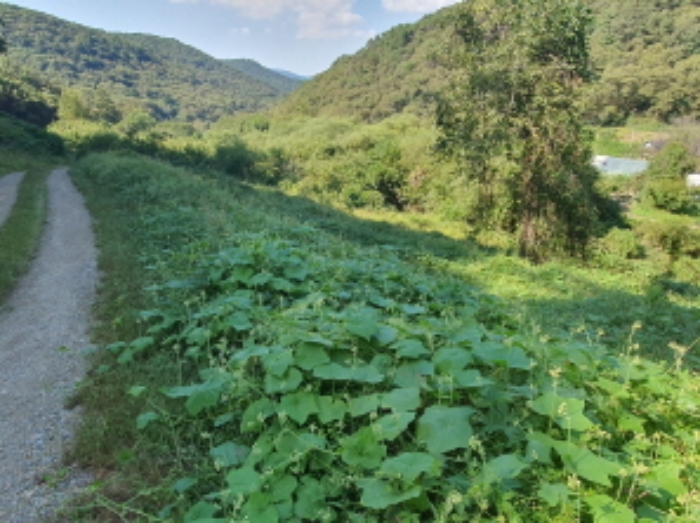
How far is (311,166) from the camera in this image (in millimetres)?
35969

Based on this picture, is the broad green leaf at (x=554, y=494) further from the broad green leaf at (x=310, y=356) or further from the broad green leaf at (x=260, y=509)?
the broad green leaf at (x=310, y=356)

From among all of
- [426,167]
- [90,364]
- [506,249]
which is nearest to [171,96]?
[426,167]

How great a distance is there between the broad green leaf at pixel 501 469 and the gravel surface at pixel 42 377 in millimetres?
2208

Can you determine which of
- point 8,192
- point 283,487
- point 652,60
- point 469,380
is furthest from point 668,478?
point 652,60

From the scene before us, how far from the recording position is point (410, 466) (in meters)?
1.96

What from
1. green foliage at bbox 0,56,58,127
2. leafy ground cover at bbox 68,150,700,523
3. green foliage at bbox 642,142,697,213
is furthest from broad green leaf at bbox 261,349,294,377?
green foliage at bbox 0,56,58,127

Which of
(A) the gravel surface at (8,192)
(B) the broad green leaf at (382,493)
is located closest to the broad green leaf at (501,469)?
(B) the broad green leaf at (382,493)

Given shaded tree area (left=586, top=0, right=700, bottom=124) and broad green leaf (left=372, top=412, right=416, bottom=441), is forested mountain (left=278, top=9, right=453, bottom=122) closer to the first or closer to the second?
shaded tree area (left=586, top=0, right=700, bottom=124)

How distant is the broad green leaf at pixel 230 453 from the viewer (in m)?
2.56

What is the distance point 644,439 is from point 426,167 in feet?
93.5

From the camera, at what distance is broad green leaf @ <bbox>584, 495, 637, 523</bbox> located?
69.9 inches

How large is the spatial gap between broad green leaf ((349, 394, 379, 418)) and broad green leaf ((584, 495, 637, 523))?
97cm

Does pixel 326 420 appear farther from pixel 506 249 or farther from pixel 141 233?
pixel 506 249

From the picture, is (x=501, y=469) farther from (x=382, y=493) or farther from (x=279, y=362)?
(x=279, y=362)
